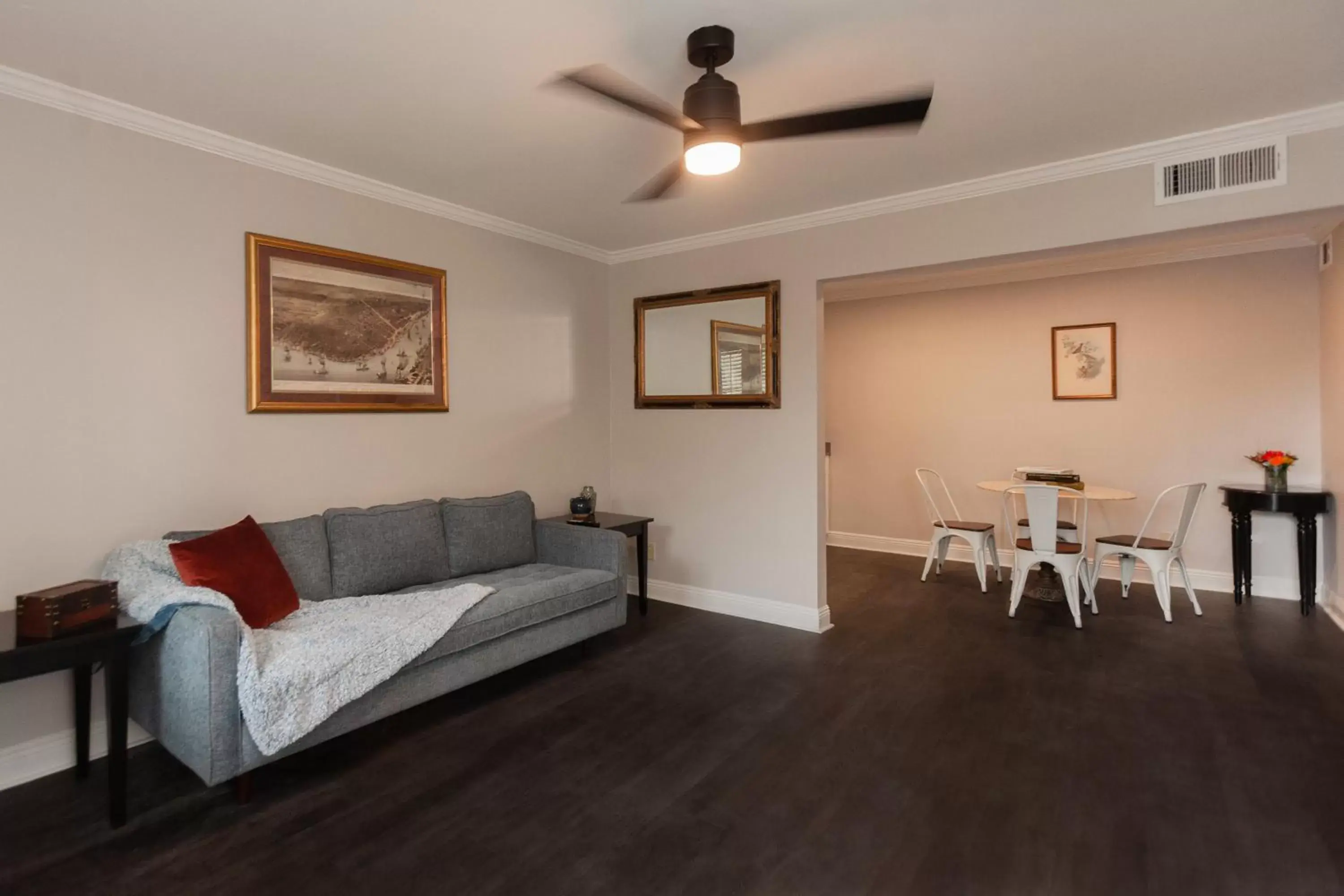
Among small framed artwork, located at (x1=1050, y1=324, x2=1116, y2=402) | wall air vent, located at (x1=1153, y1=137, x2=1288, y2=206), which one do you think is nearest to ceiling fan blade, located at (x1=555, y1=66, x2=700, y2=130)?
wall air vent, located at (x1=1153, y1=137, x2=1288, y2=206)

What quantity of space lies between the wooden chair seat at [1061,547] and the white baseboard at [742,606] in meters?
1.33

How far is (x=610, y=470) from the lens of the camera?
512 cm

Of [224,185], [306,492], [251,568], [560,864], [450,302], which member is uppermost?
[224,185]

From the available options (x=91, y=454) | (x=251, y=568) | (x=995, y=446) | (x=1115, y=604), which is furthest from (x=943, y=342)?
(x=91, y=454)

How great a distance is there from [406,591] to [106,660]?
123cm

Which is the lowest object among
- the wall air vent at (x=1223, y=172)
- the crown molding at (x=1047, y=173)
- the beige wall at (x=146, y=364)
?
the beige wall at (x=146, y=364)

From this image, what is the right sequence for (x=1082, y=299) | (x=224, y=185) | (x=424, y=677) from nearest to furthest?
1. (x=424, y=677)
2. (x=224, y=185)
3. (x=1082, y=299)

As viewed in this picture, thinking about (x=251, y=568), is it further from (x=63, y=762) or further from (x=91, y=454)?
(x=63, y=762)

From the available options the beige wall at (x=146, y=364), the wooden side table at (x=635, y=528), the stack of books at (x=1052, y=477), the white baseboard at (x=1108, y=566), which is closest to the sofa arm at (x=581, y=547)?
the wooden side table at (x=635, y=528)

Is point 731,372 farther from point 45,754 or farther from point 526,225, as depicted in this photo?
point 45,754

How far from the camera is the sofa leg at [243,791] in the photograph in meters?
2.30

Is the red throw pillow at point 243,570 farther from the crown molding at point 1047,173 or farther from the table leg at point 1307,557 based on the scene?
the table leg at point 1307,557

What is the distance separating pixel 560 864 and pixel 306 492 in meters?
2.21

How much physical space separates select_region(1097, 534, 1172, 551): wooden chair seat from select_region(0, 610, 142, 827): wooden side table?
5.27 meters
